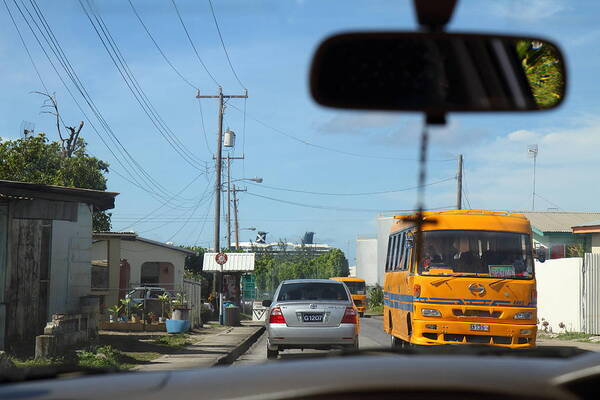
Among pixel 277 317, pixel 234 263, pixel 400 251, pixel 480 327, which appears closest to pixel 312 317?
pixel 277 317

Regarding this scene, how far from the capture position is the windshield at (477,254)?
16.3 m

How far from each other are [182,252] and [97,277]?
1159 cm

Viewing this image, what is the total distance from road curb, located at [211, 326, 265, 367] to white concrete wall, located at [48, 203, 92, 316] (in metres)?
4.38

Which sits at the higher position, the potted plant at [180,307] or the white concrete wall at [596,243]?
the white concrete wall at [596,243]

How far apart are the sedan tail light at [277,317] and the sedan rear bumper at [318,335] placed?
125 millimetres

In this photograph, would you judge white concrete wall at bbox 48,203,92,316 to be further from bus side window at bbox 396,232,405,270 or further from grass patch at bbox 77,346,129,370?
bus side window at bbox 396,232,405,270

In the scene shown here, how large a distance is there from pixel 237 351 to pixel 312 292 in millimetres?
3753

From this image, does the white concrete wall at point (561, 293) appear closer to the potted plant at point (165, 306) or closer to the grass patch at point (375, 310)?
the potted plant at point (165, 306)

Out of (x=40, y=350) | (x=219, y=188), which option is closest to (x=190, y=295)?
(x=219, y=188)

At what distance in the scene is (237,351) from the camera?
69.3 feet

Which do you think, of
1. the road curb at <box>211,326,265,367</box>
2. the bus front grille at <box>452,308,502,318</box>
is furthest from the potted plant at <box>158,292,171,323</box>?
the bus front grille at <box>452,308,502,318</box>

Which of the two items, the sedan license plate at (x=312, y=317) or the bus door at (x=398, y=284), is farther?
the sedan license plate at (x=312, y=317)

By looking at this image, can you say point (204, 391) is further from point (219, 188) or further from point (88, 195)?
point (219, 188)

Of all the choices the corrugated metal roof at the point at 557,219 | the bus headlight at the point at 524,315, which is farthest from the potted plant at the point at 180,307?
the corrugated metal roof at the point at 557,219
